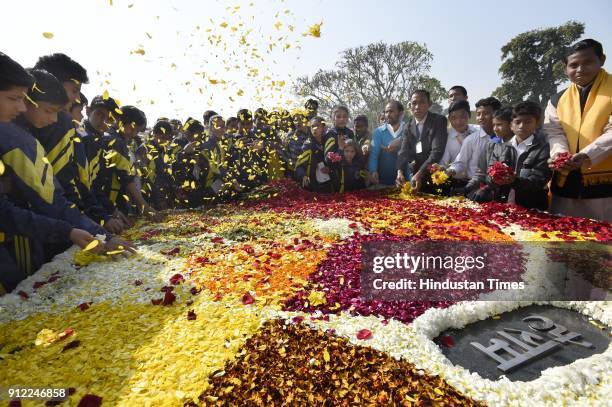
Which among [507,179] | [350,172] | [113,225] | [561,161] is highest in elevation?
[561,161]

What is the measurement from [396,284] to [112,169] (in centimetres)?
607

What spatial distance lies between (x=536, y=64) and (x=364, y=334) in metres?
44.9

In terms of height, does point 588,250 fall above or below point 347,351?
above

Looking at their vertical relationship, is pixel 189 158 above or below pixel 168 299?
above

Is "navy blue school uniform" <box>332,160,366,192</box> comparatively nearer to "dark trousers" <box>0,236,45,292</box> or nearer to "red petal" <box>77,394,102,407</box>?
"dark trousers" <box>0,236,45,292</box>

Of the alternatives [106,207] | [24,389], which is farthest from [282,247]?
[106,207]

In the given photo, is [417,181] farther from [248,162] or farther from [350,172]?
[248,162]

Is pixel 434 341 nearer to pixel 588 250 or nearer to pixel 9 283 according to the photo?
pixel 588 250

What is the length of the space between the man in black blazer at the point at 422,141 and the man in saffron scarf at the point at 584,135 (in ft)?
8.94

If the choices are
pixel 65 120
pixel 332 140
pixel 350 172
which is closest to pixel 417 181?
pixel 350 172

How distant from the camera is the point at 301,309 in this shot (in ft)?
11.8

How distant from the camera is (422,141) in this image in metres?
8.45

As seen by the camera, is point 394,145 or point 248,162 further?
point 248,162

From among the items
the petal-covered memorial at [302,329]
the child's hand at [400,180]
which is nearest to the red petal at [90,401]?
the petal-covered memorial at [302,329]
